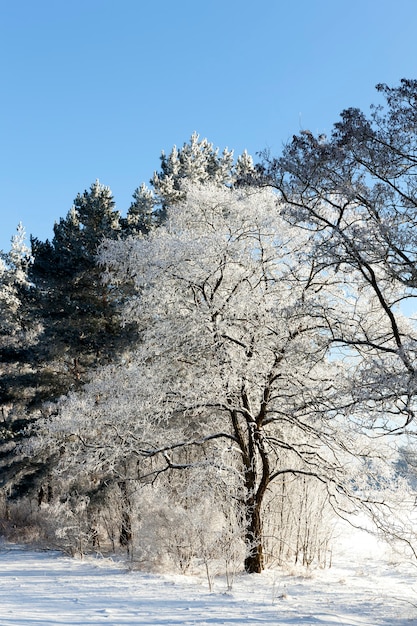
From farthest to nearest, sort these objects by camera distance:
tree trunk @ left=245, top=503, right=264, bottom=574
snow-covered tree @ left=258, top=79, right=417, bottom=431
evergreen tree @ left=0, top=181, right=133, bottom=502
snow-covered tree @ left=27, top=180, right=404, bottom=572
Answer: evergreen tree @ left=0, top=181, right=133, bottom=502 < tree trunk @ left=245, top=503, right=264, bottom=574 < snow-covered tree @ left=27, top=180, right=404, bottom=572 < snow-covered tree @ left=258, top=79, right=417, bottom=431

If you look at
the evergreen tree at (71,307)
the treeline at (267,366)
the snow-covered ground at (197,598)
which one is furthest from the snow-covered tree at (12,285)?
the snow-covered ground at (197,598)

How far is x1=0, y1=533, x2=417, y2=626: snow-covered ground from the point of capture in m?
7.30

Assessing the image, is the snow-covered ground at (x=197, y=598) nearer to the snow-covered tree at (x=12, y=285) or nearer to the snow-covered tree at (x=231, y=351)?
the snow-covered tree at (x=231, y=351)

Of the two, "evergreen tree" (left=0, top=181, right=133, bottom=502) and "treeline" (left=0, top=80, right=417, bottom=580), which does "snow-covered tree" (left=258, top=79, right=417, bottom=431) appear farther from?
"evergreen tree" (left=0, top=181, right=133, bottom=502)

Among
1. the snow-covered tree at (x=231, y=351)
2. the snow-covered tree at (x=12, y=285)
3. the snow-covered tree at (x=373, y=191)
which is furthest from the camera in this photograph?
the snow-covered tree at (x=12, y=285)

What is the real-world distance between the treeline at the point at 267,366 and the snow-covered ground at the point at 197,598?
828mm

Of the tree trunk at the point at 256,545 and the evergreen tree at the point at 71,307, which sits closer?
the tree trunk at the point at 256,545

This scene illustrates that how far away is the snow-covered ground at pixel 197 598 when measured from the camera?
24.0 feet

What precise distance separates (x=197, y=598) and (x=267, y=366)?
14.9 ft

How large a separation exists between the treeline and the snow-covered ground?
828 millimetres

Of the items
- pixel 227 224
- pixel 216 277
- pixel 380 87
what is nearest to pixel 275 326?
pixel 216 277

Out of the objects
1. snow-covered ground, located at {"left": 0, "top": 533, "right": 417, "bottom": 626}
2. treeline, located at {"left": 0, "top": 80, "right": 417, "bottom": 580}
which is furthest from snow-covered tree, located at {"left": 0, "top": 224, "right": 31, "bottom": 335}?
snow-covered ground, located at {"left": 0, "top": 533, "right": 417, "bottom": 626}

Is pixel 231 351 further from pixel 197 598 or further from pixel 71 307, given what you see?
pixel 71 307

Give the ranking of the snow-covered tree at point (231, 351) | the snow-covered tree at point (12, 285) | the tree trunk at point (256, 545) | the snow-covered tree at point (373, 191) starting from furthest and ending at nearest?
the snow-covered tree at point (12, 285), the tree trunk at point (256, 545), the snow-covered tree at point (231, 351), the snow-covered tree at point (373, 191)
